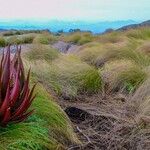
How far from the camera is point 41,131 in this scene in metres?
4.86

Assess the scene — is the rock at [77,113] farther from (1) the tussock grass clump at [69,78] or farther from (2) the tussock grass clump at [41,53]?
(2) the tussock grass clump at [41,53]

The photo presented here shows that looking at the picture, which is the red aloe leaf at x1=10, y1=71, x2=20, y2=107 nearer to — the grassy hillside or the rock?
the grassy hillside

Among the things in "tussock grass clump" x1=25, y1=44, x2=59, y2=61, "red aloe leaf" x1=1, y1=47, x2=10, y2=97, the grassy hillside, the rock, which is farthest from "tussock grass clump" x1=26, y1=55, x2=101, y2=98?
"red aloe leaf" x1=1, y1=47, x2=10, y2=97

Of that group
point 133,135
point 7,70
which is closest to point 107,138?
point 133,135

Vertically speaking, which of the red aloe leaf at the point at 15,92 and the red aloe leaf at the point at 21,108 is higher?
the red aloe leaf at the point at 15,92

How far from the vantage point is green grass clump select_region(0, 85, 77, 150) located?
452cm

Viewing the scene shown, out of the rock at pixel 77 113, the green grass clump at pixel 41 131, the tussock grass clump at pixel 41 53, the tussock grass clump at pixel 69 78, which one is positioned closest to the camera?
the green grass clump at pixel 41 131

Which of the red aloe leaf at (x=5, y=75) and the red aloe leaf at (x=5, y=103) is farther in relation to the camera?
the red aloe leaf at (x=5, y=75)

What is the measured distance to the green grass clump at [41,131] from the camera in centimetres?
452

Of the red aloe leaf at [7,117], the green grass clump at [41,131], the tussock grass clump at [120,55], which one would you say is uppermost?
the red aloe leaf at [7,117]

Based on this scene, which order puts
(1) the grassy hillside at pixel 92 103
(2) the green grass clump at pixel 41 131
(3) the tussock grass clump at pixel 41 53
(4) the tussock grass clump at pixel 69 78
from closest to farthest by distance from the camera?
(2) the green grass clump at pixel 41 131, (1) the grassy hillside at pixel 92 103, (4) the tussock grass clump at pixel 69 78, (3) the tussock grass clump at pixel 41 53

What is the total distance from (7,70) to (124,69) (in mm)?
4727

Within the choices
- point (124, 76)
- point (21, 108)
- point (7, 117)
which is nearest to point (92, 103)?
point (124, 76)

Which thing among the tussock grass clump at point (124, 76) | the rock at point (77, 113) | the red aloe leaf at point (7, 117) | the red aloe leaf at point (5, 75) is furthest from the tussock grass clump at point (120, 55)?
the red aloe leaf at point (7, 117)
